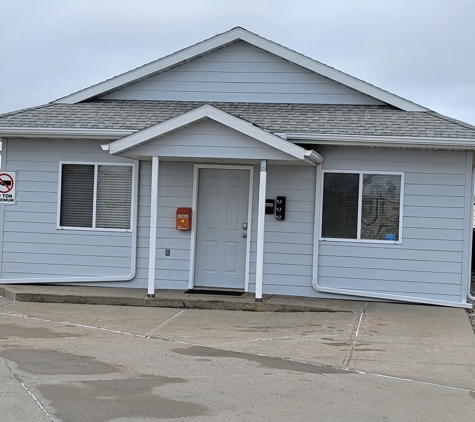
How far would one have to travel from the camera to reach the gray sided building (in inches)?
495

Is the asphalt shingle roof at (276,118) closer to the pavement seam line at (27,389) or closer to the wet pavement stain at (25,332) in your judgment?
the wet pavement stain at (25,332)

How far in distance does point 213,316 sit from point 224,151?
266cm

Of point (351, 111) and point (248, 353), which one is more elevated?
point (351, 111)

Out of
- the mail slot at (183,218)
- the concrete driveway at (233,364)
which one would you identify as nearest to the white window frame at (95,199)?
the mail slot at (183,218)

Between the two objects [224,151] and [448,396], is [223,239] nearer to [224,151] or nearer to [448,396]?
[224,151]

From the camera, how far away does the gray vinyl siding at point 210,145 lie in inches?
478

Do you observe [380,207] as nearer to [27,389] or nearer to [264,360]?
[264,360]

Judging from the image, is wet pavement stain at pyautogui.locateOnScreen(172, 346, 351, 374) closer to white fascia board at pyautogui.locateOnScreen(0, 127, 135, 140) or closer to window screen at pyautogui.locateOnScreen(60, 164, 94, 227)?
white fascia board at pyautogui.locateOnScreen(0, 127, 135, 140)

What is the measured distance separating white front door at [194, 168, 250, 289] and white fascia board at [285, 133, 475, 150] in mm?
1389

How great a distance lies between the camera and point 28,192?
45.8 feet

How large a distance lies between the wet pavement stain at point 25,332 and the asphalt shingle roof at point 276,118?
430 centimetres

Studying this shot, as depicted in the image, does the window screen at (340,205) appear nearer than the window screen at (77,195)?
Yes

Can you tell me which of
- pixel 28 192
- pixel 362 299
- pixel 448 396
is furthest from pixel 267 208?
pixel 448 396

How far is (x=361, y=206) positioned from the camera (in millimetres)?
12992
